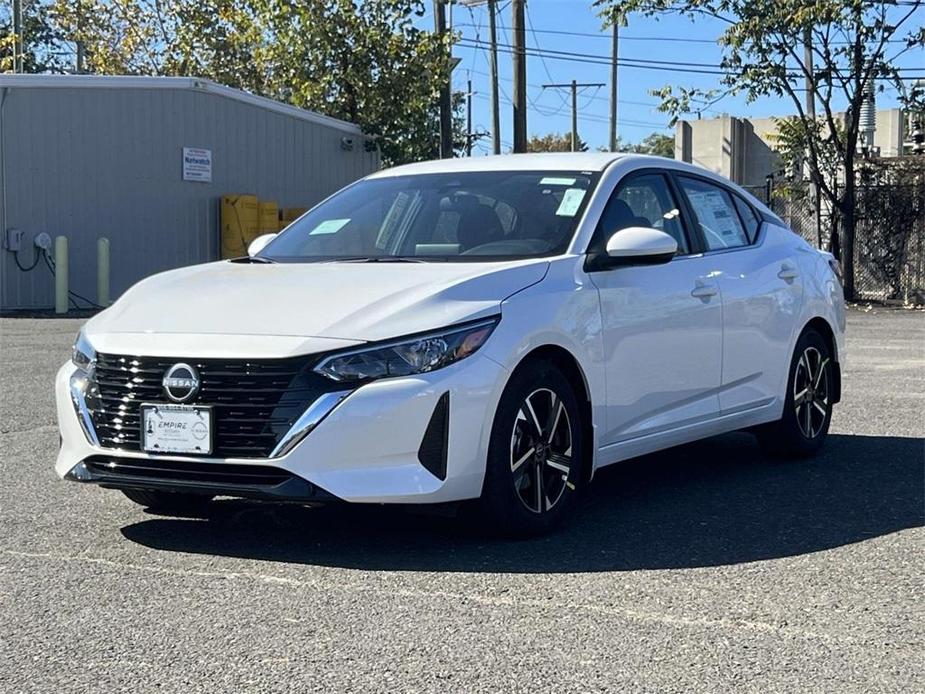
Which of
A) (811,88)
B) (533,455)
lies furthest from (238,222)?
(533,455)

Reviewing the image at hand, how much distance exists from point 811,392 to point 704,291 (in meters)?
1.42

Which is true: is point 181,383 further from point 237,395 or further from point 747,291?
point 747,291

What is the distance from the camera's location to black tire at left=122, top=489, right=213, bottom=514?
18.5 feet

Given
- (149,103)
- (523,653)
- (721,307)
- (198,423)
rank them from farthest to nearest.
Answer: (149,103)
(721,307)
(198,423)
(523,653)

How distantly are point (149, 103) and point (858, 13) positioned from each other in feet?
39.3

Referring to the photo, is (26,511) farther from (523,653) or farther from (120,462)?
(523,653)

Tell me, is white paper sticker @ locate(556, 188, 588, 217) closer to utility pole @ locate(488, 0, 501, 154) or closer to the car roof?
the car roof

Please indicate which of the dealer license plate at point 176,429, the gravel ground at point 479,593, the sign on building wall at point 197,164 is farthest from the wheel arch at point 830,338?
the sign on building wall at point 197,164

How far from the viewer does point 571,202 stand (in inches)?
235

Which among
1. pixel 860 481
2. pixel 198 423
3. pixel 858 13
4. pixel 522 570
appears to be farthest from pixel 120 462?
pixel 858 13

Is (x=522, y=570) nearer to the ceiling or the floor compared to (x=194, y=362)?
nearer to the floor

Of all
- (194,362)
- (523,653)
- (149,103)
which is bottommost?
(523,653)

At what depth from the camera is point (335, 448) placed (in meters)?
4.68

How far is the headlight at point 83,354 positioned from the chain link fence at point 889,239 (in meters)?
20.2
